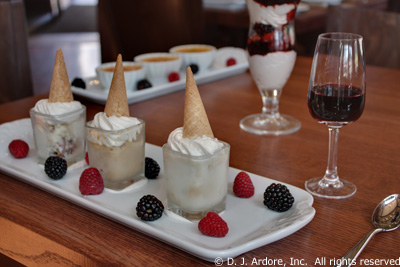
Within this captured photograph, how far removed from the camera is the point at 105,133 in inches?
37.4

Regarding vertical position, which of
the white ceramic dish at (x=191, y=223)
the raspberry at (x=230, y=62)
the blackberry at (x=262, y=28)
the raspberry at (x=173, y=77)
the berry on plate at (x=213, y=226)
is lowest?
the white ceramic dish at (x=191, y=223)

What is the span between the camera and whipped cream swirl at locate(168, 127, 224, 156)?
32.6 inches

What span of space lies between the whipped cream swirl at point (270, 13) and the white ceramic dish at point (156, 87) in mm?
428

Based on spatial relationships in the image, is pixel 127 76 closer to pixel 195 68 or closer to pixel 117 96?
pixel 195 68

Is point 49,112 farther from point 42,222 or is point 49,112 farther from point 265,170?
point 265,170

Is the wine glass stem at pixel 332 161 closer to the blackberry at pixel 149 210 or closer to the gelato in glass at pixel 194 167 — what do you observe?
the gelato in glass at pixel 194 167

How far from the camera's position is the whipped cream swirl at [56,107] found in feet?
3.43

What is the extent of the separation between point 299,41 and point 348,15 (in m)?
1.52

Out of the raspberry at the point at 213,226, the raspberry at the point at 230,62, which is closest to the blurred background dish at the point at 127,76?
the raspberry at the point at 230,62

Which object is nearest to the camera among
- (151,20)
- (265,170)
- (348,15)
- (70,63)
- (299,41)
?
(265,170)

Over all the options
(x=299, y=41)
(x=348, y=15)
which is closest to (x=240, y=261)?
(x=348, y=15)

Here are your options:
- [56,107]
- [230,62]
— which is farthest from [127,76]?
[56,107]

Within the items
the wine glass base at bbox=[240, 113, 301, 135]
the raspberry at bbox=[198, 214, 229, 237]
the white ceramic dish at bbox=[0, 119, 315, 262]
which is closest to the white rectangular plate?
the wine glass base at bbox=[240, 113, 301, 135]

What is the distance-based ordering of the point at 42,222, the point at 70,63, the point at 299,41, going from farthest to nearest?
the point at 70,63 < the point at 299,41 < the point at 42,222
